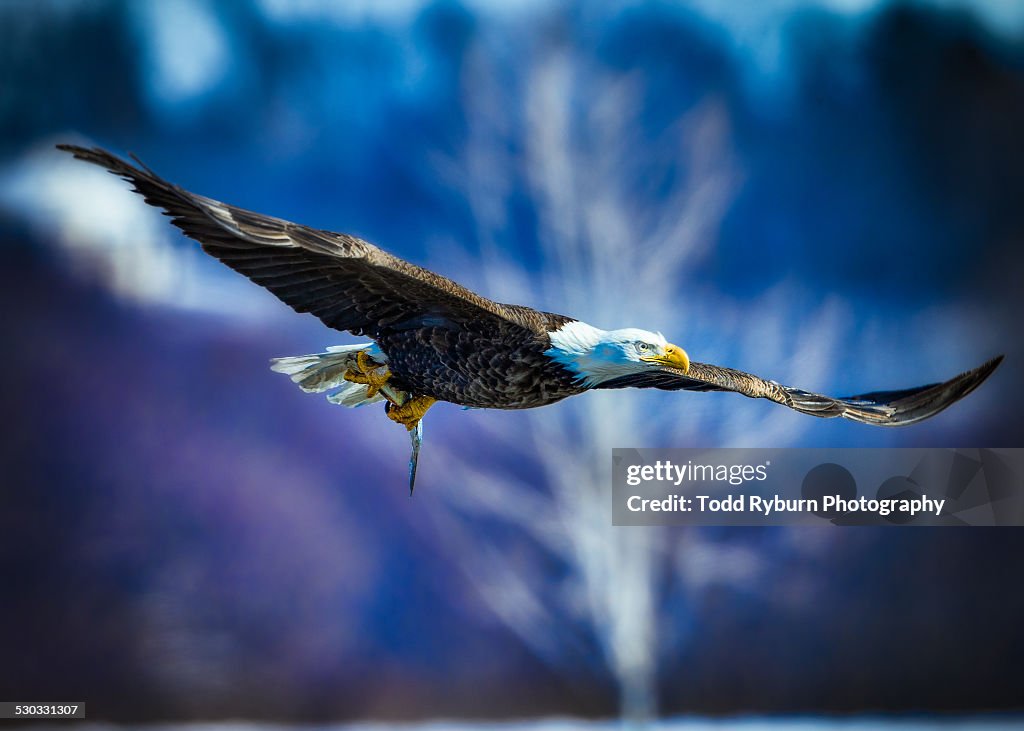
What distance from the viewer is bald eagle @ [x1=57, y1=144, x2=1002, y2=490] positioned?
7.41 ft

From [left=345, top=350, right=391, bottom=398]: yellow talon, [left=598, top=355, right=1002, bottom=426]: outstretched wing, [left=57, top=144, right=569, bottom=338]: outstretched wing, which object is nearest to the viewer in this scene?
[left=57, top=144, right=569, bottom=338]: outstretched wing

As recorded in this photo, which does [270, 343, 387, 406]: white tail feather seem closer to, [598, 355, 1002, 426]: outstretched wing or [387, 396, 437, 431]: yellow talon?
[387, 396, 437, 431]: yellow talon

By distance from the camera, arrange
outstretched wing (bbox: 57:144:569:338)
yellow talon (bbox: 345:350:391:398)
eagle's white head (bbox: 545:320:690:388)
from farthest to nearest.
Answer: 1. yellow talon (bbox: 345:350:391:398)
2. eagle's white head (bbox: 545:320:690:388)
3. outstretched wing (bbox: 57:144:569:338)

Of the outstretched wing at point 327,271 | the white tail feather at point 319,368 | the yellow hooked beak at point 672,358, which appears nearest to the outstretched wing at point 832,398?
the yellow hooked beak at point 672,358

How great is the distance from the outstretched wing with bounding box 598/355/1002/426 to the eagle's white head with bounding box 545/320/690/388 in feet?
0.59

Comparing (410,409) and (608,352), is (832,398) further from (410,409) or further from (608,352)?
(410,409)

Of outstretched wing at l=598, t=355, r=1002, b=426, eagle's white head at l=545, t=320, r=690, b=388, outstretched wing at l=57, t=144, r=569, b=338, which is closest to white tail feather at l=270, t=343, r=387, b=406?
outstretched wing at l=57, t=144, r=569, b=338

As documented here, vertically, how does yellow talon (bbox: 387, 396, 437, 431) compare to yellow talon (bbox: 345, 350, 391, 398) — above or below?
below

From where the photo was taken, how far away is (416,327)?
251 centimetres

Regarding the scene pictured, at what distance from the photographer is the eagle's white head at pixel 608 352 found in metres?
2.46

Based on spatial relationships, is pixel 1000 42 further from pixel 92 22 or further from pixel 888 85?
pixel 92 22

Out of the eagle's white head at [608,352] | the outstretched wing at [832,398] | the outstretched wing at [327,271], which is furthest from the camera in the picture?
the outstretched wing at [832,398]

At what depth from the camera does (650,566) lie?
183 inches

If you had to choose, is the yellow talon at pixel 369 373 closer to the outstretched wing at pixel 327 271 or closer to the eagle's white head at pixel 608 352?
the outstretched wing at pixel 327 271
